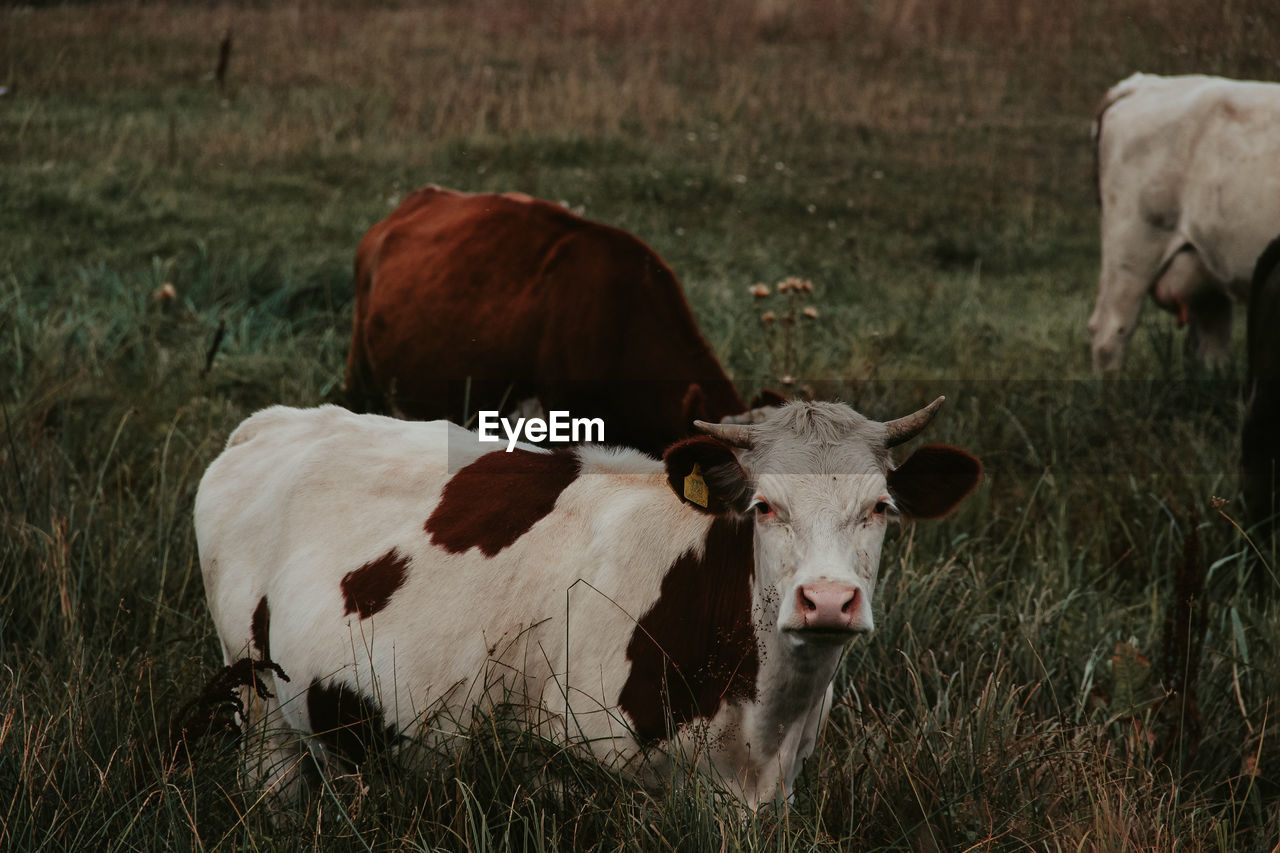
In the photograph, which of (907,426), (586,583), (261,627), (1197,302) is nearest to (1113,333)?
(1197,302)

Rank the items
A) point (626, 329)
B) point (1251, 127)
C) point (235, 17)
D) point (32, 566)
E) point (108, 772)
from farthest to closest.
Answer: point (235, 17), point (1251, 127), point (626, 329), point (32, 566), point (108, 772)

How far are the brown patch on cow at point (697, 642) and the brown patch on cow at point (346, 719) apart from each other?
65 centimetres

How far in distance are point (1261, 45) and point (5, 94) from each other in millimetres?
12494

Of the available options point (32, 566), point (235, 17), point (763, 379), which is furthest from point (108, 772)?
point (235, 17)

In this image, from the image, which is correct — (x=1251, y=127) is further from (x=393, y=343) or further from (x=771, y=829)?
(x=771, y=829)

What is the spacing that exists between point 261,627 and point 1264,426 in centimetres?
422

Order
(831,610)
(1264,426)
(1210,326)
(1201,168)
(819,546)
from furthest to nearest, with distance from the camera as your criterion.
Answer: (1210,326)
(1201,168)
(1264,426)
(819,546)
(831,610)

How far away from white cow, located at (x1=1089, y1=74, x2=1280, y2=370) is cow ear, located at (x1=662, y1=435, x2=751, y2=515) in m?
5.43

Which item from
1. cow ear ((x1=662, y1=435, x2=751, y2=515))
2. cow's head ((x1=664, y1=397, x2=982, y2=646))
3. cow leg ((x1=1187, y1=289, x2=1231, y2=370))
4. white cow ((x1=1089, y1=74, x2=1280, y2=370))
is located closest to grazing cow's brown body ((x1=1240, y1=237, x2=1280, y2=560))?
white cow ((x1=1089, y1=74, x2=1280, y2=370))

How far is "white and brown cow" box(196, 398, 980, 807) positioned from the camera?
2.76m

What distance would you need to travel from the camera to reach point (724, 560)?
2.98m

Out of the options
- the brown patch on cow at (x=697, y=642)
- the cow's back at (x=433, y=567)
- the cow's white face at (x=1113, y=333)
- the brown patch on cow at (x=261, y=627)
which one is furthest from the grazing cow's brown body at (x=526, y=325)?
the cow's white face at (x=1113, y=333)

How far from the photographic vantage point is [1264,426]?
5410 millimetres

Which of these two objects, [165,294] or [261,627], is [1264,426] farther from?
[165,294]
